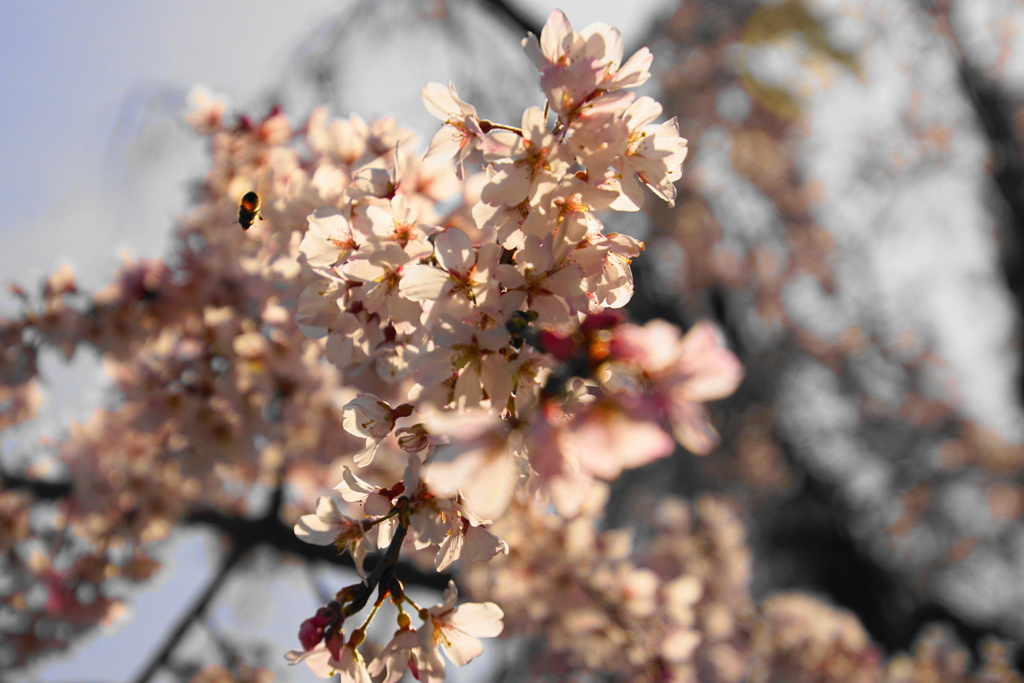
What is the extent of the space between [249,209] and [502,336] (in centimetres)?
82

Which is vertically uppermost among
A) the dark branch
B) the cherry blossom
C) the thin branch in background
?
the dark branch

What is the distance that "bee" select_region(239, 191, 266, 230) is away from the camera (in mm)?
1338

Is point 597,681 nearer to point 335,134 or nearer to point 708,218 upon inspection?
point 335,134

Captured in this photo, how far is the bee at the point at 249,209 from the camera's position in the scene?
4.39 ft

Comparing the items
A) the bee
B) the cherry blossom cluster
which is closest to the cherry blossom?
the cherry blossom cluster

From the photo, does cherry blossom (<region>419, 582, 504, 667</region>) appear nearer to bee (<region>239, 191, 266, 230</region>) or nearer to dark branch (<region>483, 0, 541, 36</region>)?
bee (<region>239, 191, 266, 230</region>)

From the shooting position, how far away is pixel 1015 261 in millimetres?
6473

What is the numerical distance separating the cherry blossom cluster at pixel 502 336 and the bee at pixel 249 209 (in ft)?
1.13

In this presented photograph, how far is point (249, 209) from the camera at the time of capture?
134 cm

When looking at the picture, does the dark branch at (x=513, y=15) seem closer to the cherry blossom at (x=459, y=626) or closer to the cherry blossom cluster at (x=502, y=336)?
the cherry blossom cluster at (x=502, y=336)

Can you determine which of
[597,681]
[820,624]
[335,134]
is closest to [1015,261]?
[820,624]

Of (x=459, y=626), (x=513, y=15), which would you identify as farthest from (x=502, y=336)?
(x=513, y=15)

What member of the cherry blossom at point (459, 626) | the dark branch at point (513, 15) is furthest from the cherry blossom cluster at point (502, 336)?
the dark branch at point (513, 15)

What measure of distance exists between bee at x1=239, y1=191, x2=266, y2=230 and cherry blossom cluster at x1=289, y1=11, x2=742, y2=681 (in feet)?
1.13
